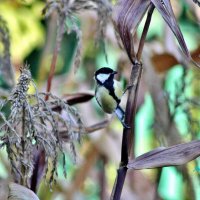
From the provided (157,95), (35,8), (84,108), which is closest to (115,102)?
(157,95)

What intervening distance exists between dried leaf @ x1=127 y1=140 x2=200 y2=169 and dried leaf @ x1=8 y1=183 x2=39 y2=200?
145 mm

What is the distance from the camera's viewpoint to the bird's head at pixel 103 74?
94cm

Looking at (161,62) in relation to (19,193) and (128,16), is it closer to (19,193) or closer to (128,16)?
(128,16)

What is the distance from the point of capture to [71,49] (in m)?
2.81

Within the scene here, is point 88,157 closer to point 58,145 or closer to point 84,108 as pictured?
point 84,108

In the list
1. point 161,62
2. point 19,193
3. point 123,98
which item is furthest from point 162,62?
point 19,193

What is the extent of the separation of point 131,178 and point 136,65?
1037mm

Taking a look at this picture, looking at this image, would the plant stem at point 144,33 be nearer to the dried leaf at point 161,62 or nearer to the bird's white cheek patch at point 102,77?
the bird's white cheek patch at point 102,77

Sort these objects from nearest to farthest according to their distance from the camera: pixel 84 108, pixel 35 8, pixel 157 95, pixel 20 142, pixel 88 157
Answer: pixel 20 142 < pixel 157 95 < pixel 88 157 < pixel 84 108 < pixel 35 8

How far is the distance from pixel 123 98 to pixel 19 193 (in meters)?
0.42

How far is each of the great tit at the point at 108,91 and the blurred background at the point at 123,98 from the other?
0.38ft

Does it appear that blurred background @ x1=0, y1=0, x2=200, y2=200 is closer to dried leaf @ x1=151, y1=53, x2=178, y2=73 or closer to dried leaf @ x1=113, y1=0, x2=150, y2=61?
dried leaf @ x1=151, y1=53, x2=178, y2=73

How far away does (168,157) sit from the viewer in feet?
3.11

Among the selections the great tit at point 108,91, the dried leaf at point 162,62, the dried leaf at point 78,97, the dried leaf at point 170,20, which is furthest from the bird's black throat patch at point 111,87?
the dried leaf at point 162,62
